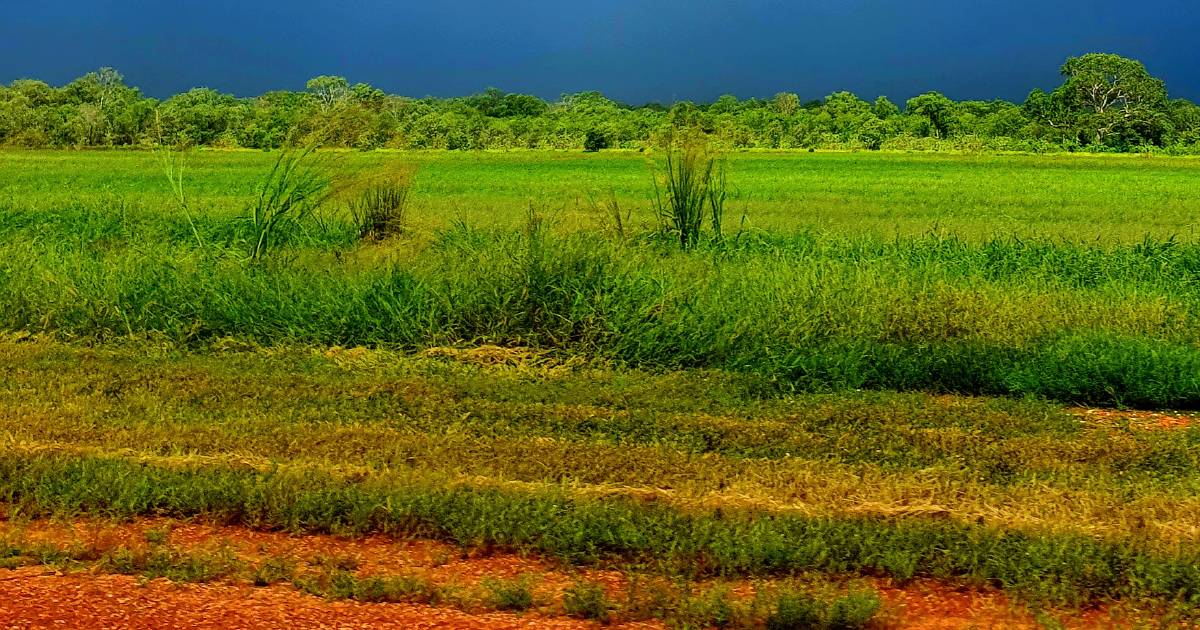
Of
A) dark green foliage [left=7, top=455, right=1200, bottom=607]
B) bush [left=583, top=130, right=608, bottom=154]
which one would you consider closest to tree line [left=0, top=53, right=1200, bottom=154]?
bush [left=583, top=130, right=608, bottom=154]

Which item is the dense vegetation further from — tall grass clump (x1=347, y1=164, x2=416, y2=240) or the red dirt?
the red dirt

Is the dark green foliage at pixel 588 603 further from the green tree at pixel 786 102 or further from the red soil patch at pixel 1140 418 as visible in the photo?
the green tree at pixel 786 102

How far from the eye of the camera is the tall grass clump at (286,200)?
403 inches

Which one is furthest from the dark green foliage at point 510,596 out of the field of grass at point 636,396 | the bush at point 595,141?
the bush at point 595,141

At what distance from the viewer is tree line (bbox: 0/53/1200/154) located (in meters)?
49.7

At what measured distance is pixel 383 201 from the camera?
37.9ft

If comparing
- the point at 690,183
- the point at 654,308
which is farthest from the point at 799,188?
the point at 654,308

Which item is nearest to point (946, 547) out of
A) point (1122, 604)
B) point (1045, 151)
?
point (1122, 604)

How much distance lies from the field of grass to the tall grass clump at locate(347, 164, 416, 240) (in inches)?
7.2

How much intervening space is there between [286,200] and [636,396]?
5.06 metres

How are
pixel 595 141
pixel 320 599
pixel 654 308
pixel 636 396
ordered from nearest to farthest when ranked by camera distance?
1. pixel 320 599
2. pixel 636 396
3. pixel 654 308
4. pixel 595 141

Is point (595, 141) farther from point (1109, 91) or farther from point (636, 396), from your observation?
point (636, 396)

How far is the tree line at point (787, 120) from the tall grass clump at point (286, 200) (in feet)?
84.2

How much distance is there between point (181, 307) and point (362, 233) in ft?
10.5
